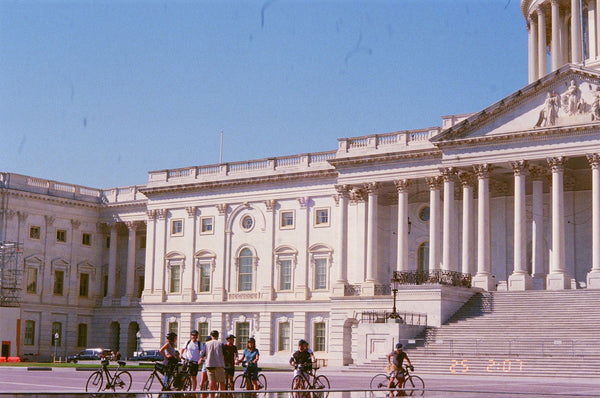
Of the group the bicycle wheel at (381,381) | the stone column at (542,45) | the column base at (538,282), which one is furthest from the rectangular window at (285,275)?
the bicycle wheel at (381,381)

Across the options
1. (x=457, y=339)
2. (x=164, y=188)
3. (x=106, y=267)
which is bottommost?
(x=457, y=339)

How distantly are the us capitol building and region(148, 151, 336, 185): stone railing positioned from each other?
4.7 inches

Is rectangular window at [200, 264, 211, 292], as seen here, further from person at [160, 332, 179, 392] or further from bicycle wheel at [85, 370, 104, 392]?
person at [160, 332, 179, 392]

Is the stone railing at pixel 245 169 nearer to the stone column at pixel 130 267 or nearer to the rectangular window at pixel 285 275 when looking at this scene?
the stone column at pixel 130 267

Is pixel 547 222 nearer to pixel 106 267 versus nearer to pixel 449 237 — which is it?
pixel 449 237

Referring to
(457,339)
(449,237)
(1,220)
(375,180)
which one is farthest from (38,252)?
(457,339)

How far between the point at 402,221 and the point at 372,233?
220cm

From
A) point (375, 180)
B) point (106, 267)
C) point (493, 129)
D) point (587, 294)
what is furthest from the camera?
point (106, 267)

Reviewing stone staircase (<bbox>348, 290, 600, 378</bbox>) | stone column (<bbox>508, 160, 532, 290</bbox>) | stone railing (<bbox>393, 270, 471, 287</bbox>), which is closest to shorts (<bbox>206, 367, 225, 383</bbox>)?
stone staircase (<bbox>348, 290, 600, 378</bbox>)

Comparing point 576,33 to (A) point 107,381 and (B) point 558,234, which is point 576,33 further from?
(A) point 107,381

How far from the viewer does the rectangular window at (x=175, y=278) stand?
7656 cm

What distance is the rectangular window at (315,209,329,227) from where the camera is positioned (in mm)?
68812

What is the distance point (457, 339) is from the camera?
162 ft

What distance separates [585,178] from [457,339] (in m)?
16.5
